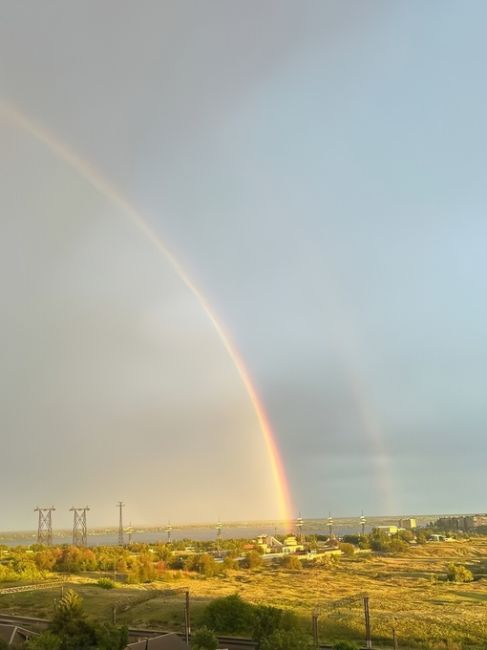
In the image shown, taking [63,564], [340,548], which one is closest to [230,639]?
[63,564]

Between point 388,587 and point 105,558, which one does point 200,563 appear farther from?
point 388,587

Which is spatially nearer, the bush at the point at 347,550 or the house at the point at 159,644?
the house at the point at 159,644

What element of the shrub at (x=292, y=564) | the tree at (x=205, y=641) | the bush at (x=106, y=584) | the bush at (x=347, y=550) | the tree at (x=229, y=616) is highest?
the tree at (x=205, y=641)

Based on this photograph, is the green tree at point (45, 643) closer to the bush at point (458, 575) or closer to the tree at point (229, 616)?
the tree at point (229, 616)

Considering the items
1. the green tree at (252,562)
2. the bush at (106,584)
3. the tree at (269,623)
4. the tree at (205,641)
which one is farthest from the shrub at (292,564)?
the tree at (205,641)

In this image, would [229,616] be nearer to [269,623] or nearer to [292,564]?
[269,623]

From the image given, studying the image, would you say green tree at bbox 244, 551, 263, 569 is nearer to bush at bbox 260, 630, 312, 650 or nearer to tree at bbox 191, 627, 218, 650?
tree at bbox 191, 627, 218, 650
